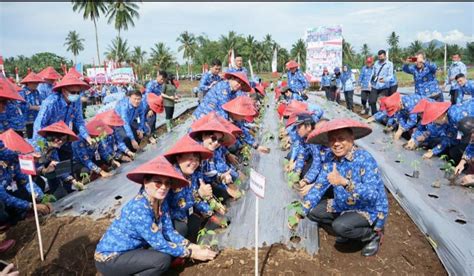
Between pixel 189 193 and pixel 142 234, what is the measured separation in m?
0.67

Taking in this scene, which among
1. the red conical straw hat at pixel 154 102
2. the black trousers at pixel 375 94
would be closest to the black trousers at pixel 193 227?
the red conical straw hat at pixel 154 102

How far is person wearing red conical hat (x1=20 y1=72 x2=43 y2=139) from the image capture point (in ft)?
23.4

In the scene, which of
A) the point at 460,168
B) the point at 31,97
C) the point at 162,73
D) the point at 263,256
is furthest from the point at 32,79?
the point at 460,168

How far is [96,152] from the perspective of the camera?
5164mm

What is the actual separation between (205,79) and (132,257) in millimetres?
6365

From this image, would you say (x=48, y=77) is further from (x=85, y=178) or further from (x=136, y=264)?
(x=136, y=264)

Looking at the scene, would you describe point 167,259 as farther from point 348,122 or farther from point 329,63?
point 329,63

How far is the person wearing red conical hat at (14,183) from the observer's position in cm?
341

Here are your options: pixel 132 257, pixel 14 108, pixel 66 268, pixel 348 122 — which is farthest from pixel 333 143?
pixel 14 108

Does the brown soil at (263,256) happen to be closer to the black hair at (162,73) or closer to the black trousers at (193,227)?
the black trousers at (193,227)

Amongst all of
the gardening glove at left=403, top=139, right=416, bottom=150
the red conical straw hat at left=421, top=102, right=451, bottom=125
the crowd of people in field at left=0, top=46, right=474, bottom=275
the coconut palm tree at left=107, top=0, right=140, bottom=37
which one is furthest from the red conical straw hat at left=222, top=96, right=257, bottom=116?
the coconut palm tree at left=107, top=0, right=140, bottom=37

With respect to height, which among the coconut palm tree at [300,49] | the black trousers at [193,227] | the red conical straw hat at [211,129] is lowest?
the black trousers at [193,227]

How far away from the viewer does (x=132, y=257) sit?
7.88 ft

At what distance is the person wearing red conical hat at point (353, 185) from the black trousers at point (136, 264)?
1.44m
